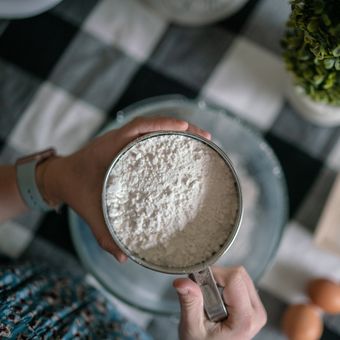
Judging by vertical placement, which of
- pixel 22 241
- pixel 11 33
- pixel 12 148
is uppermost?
pixel 11 33

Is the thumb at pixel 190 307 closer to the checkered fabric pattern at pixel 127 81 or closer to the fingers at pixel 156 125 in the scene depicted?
the fingers at pixel 156 125

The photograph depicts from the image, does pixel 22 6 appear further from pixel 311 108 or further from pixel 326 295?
pixel 326 295

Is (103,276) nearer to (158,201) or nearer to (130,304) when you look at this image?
(130,304)

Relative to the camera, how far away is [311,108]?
840mm

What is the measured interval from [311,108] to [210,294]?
408 mm

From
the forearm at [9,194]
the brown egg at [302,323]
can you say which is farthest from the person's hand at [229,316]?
the forearm at [9,194]

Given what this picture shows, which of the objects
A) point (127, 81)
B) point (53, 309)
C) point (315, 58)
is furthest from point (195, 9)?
point (53, 309)

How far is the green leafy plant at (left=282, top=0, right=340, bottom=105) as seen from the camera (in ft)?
1.78

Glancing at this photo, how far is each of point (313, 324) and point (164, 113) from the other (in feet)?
1.40

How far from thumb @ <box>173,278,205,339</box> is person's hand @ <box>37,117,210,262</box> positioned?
0.27 ft

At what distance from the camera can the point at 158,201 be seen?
548mm

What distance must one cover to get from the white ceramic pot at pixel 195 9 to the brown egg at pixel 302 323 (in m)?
0.52

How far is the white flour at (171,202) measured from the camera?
55 centimetres

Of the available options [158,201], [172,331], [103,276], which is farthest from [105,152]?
[172,331]
